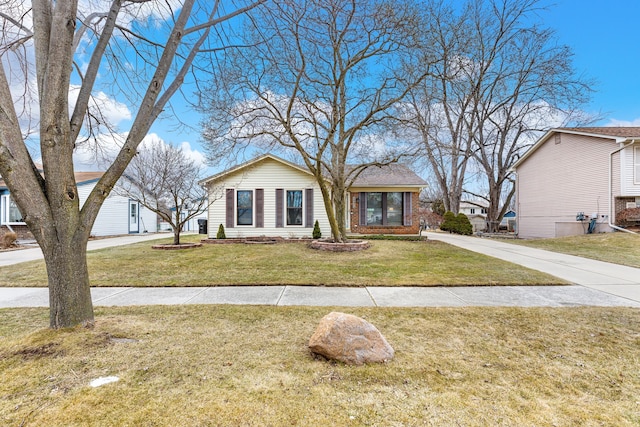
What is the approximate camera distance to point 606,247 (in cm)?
1080

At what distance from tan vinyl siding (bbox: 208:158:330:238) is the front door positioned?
1140 cm

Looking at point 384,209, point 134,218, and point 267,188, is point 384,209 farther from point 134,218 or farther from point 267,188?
point 134,218

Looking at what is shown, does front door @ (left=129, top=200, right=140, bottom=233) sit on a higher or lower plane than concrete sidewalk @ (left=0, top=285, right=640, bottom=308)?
higher

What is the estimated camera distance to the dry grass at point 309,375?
1882 mm

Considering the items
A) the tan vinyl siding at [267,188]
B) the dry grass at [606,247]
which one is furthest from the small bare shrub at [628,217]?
the tan vinyl siding at [267,188]

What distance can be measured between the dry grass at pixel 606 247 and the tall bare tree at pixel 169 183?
13.4 meters

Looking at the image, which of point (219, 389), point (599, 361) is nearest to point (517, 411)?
point (599, 361)

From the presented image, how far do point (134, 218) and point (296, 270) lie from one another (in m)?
19.7

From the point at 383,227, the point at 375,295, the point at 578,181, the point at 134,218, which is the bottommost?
the point at 375,295

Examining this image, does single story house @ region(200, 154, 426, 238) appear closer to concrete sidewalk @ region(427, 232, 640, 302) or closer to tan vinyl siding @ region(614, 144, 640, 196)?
concrete sidewalk @ region(427, 232, 640, 302)

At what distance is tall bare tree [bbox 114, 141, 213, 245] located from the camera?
1177cm

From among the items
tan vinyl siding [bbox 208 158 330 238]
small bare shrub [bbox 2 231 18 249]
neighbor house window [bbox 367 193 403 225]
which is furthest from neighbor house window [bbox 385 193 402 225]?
small bare shrub [bbox 2 231 18 249]

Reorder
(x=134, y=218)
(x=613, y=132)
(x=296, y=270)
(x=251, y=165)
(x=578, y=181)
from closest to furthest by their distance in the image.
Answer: (x=296, y=270) < (x=251, y=165) < (x=613, y=132) < (x=578, y=181) < (x=134, y=218)

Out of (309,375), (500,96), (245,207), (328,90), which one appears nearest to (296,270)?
(309,375)
